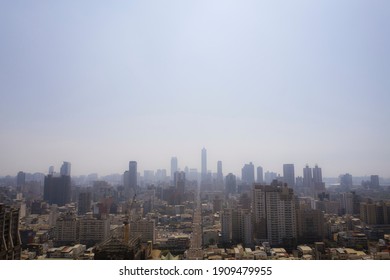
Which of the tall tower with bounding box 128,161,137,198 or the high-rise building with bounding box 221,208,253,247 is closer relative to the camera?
the high-rise building with bounding box 221,208,253,247

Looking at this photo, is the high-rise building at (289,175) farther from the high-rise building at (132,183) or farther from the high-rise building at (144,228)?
the high-rise building at (132,183)

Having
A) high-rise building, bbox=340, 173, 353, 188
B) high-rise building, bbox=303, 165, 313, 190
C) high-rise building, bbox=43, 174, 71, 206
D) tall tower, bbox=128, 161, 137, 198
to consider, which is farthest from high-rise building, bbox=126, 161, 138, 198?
high-rise building, bbox=340, 173, 353, 188

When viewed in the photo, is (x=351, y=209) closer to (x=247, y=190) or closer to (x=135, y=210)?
(x=247, y=190)

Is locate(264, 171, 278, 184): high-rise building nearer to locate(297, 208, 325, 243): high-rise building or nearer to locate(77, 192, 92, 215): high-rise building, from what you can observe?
locate(297, 208, 325, 243): high-rise building

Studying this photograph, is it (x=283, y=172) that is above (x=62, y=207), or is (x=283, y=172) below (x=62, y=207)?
above

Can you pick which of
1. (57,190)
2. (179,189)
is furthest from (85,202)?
(179,189)

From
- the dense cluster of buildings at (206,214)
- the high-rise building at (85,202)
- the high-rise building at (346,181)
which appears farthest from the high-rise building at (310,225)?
the high-rise building at (85,202)
